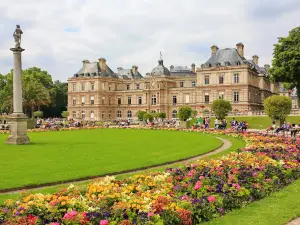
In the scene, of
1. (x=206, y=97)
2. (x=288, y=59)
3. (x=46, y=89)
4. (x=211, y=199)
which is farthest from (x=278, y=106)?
(x=46, y=89)

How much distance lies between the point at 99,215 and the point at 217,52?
6826 cm

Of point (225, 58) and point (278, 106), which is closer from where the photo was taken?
Answer: point (278, 106)

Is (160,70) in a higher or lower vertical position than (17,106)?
higher

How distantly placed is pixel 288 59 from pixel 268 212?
39020mm

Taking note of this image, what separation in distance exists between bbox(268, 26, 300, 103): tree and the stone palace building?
21690 mm

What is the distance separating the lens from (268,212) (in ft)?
26.5

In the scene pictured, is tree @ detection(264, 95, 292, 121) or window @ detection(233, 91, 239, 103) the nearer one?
tree @ detection(264, 95, 292, 121)

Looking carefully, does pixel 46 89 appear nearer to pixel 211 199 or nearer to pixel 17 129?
pixel 17 129

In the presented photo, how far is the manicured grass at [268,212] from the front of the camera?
24.5 feet

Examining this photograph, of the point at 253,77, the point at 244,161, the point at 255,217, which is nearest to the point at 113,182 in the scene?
the point at 255,217

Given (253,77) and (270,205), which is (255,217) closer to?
(270,205)

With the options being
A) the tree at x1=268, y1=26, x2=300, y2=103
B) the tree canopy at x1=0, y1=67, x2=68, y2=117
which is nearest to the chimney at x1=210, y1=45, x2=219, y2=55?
the tree at x1=268, y1=26, x2=300, y2=103

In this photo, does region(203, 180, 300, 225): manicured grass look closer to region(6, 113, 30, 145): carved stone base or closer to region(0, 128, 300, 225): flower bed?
region(0, 128, 300, 225): flower bed

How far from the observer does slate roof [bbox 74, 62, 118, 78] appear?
282ft
